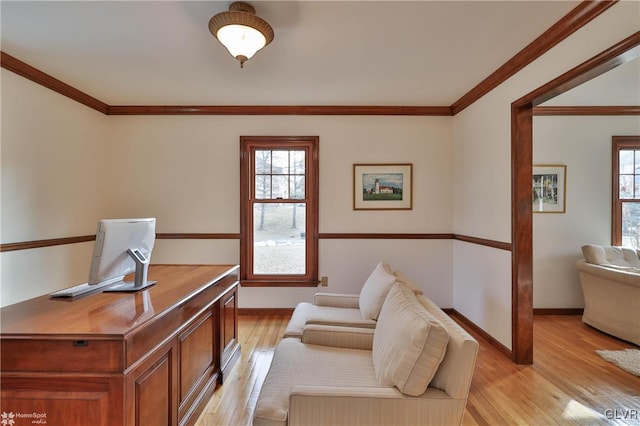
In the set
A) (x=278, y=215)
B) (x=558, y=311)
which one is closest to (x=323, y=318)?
(x=278, y=215)

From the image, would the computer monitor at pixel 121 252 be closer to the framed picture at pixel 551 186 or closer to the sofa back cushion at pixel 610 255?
the framed picture at pixel 551 186

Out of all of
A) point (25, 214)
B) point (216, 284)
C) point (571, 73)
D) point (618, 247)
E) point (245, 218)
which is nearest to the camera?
point (571, 73)

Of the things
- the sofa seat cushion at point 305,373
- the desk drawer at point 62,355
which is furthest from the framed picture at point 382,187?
the desk drawer at point 62,355

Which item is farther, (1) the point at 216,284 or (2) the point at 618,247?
(2) the point at 618,247

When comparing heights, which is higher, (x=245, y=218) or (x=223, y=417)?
(x=245, y=218)

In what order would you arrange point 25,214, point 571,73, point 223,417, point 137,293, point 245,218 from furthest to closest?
point 245,218 → point 25,214 → point 571,73 → point 223,417 → point 137,293

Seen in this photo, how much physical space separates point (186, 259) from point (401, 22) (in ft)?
11.8

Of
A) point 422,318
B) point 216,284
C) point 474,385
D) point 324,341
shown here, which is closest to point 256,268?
point 216,284

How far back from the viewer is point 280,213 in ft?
13.7

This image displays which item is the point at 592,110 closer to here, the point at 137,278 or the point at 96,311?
the point at 137,278

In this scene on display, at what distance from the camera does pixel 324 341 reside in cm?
219

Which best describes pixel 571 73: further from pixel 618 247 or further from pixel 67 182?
pixel 67 182

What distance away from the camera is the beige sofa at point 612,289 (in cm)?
314

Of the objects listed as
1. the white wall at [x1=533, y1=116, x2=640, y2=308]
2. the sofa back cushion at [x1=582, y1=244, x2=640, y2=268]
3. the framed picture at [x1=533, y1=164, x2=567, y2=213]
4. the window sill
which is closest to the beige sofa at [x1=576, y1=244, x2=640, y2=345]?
the sofa back cushion at [x1=582, y1=244, x2=640, y2=268]
